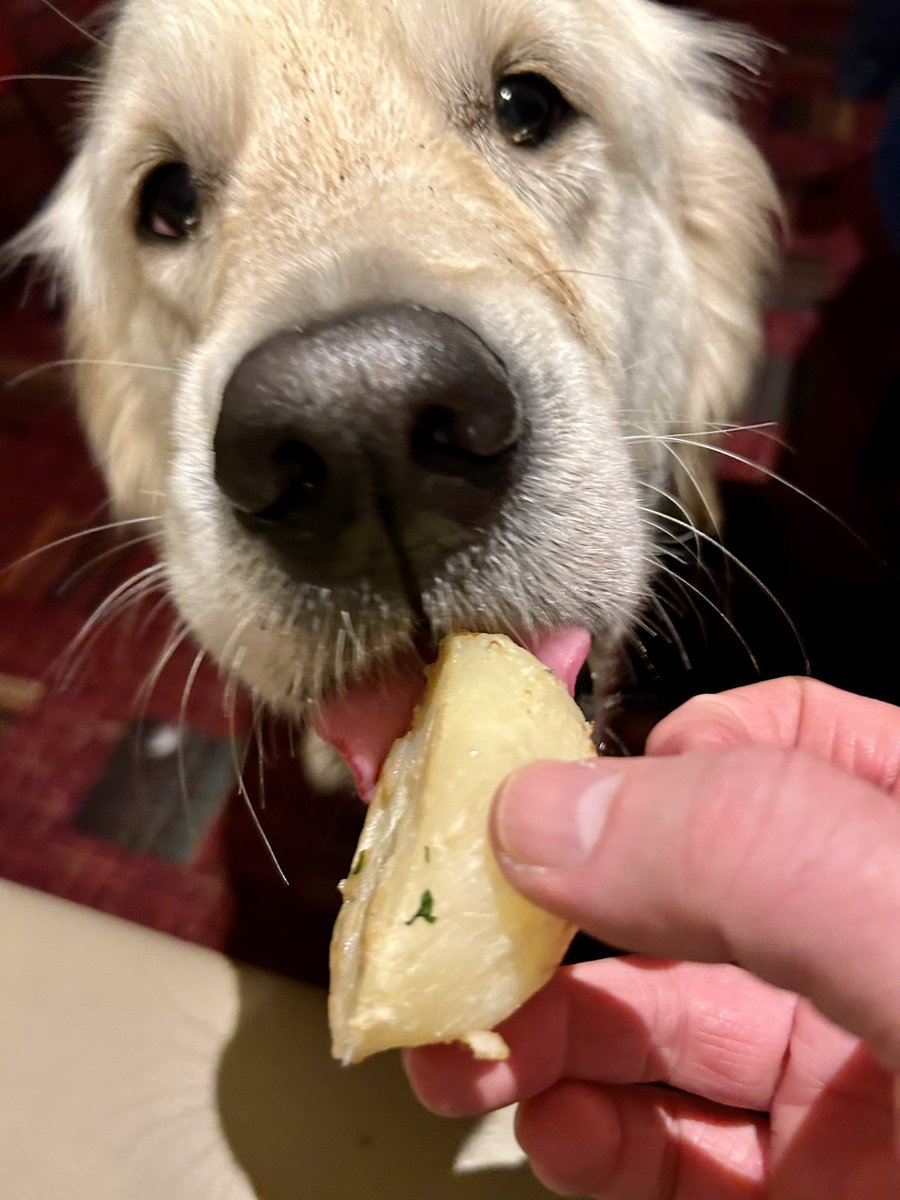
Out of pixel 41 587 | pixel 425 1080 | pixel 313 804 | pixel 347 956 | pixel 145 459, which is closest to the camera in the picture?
pixel 347 956

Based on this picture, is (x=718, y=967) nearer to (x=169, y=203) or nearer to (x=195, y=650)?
(x=169, y=203)

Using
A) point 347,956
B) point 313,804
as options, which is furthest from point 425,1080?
point 313,804

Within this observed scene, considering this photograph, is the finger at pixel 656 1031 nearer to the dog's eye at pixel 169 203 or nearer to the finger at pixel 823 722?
the finger at pixel 823 722

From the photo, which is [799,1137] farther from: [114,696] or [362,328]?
[114,696]

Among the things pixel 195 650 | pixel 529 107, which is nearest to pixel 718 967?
pixel 529 107

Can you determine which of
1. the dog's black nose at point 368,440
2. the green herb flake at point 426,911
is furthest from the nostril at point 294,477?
the green herb flake at point 426,911

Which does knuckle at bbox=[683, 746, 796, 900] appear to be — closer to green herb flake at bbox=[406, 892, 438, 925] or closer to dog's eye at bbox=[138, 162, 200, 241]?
green herb flake at bbox=[406, 892, 438, 925]
